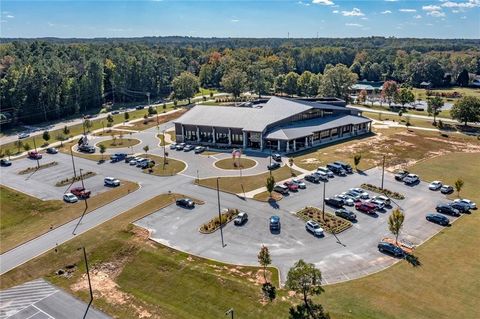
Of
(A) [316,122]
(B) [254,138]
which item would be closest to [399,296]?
(B) [254,138]

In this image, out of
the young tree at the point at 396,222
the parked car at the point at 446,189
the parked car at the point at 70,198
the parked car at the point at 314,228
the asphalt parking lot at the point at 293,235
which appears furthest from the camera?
the parked car at the point at 70,198

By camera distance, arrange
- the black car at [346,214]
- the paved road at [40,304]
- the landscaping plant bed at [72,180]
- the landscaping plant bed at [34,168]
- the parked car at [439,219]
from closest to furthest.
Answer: the paved road at [40,304], the parked car at [439,219], the black car at [346,214], the landscaping plant bed at [72,180], the landscaping plant bed at [34,168]

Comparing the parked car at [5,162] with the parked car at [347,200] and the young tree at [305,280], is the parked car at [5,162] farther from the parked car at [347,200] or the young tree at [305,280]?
the young tree at [305,280]

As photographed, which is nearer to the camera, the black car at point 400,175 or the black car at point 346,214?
the black car at point 346,214

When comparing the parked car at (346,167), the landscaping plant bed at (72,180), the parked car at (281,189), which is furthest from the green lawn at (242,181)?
the landscaping plant bed at (72,180)

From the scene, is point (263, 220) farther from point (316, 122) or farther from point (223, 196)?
point (316, 122)

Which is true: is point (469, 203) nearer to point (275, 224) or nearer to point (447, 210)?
point (447, 210)

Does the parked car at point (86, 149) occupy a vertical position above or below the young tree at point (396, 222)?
below

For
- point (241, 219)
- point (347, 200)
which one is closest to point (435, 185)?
point (347, 200)
